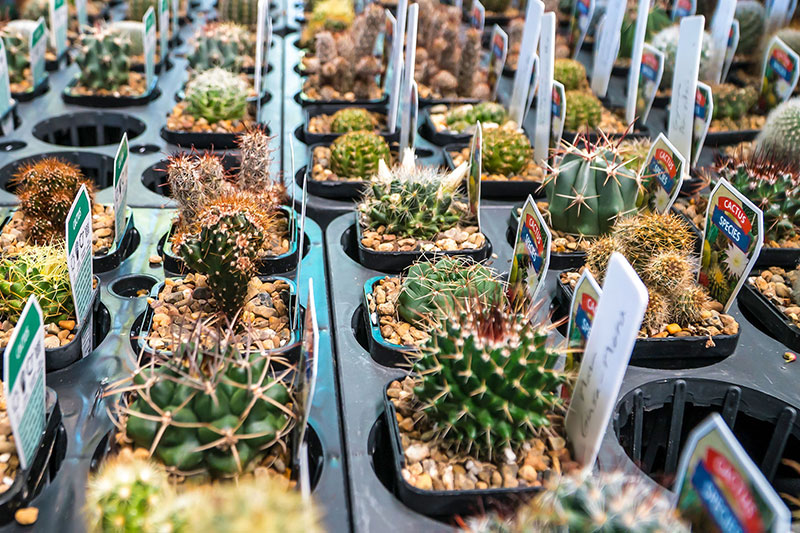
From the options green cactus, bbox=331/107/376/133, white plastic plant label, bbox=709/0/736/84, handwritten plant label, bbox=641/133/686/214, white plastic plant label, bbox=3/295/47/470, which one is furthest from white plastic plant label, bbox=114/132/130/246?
white plastic plant label, bbox=709/0/736/84

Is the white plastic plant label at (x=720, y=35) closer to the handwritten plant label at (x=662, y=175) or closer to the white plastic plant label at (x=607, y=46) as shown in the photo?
the white plastic plant label at (x=607, y=46)

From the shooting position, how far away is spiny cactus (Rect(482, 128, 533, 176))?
288cm

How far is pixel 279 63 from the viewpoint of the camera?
4.14m

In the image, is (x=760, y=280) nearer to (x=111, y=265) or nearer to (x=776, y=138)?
(x=776, y=138)

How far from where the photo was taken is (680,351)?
2.06 meters

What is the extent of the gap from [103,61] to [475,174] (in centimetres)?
200

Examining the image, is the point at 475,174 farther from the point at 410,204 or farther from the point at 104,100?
the point at 104,100

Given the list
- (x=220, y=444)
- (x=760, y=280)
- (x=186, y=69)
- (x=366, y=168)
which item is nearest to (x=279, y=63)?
(x=186, y=69)

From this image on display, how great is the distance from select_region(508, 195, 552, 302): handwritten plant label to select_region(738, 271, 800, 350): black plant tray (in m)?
0.72

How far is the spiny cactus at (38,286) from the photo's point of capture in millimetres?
2037

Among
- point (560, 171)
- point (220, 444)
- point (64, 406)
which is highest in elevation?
point (560, 171)

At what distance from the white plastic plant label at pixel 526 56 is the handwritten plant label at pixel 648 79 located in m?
0.48

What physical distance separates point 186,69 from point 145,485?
3.09 m

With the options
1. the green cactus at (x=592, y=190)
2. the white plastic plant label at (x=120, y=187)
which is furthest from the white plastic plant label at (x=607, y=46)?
the white plastic plant label at (x=120, y=187)
